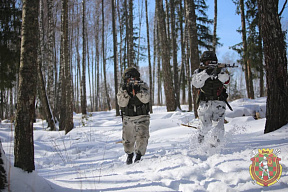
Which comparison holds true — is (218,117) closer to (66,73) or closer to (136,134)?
(136,134)

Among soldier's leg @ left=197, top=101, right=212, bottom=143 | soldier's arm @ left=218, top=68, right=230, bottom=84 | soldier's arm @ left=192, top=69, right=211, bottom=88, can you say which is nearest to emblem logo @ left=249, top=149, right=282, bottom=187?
soldier's leg @ left=197, top=101, right=212, bottom=143

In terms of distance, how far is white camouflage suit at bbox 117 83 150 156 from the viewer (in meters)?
3.60

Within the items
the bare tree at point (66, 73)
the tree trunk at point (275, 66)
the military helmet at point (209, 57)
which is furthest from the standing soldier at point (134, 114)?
the bare tree at point (66, 73)

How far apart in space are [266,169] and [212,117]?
150 centimetres

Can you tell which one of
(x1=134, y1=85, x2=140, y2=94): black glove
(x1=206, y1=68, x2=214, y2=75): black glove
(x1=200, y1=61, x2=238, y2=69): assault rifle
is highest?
(x1=200, y1=61, x2=238, y2=69): assault rifle

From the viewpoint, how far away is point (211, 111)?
3650mm

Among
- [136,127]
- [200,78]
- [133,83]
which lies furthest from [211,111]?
[133,83]

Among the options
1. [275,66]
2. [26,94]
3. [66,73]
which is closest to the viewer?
[26,94]

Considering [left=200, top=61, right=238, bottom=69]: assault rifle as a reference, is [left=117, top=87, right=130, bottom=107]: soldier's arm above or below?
below

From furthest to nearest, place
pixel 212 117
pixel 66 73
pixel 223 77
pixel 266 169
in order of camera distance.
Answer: pixel 66 73
pixel 212 117
pixel 223 77
pixel 266 169

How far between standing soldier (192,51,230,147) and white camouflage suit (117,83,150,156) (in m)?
1.04

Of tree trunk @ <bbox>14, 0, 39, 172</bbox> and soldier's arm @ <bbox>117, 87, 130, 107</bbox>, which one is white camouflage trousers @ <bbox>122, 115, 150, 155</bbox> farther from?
tree trunk @ <bbox>14, 0, 39, 172</bbox>

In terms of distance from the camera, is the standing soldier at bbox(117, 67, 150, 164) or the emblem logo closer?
the emblem logo

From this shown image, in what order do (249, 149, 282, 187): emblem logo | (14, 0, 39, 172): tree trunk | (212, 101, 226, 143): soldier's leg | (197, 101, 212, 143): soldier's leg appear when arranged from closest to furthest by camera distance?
(249, 149, 282, 187): emblem logo, (14, 0, 39, 172): tree trunk, (212, 101, 226, 143): soldier's leg, (197, 101, 212, 143): soldier's leg
